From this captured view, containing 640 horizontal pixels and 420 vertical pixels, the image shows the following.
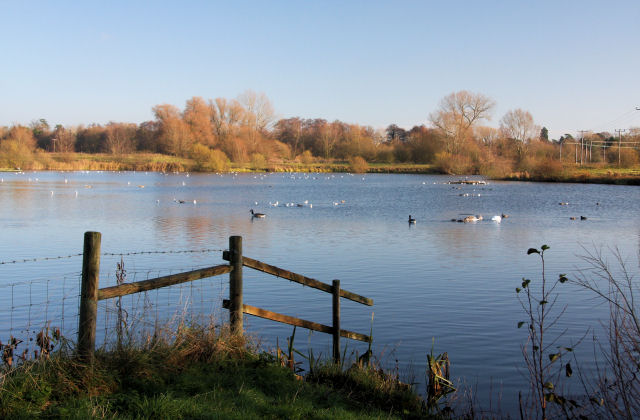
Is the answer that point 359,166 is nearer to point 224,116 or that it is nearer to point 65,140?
point 224,116

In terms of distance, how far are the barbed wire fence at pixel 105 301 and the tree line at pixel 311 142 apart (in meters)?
61.6

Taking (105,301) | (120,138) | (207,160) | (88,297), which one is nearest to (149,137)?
(120,138)

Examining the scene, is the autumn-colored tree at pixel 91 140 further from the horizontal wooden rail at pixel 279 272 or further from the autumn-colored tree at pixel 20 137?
the horizontal wooden rail at pixel 279 272

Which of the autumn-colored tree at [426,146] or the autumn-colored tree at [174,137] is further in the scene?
the autumn-colored tree at [174,137]

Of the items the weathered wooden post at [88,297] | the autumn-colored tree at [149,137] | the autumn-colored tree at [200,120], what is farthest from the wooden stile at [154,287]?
the autumn-colored tree at [149,137]

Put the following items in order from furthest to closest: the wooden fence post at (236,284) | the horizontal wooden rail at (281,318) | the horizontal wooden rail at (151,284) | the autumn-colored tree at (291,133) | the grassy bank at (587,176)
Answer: the autumn-colored tree at (291,133) < the grassy bank at (587,176) < the horizontal wooden rail at (281,318) < the wooden fence post at (236,284) < the horizontal wooden rail at (151,284)

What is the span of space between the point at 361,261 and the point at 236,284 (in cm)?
1118

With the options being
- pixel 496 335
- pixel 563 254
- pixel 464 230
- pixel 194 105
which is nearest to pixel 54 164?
pixel 194 105

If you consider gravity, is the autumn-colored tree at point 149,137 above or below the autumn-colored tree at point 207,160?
above

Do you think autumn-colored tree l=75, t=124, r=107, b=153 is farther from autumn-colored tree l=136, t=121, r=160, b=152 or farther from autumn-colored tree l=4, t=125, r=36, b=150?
autumn-colored tree l=4, t=125, r=36, b=150

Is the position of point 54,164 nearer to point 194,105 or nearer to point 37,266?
point 194,105

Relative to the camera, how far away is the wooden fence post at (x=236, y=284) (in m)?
6.66

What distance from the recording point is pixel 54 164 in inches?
3524

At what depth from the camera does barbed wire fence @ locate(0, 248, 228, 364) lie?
737 centimetres
